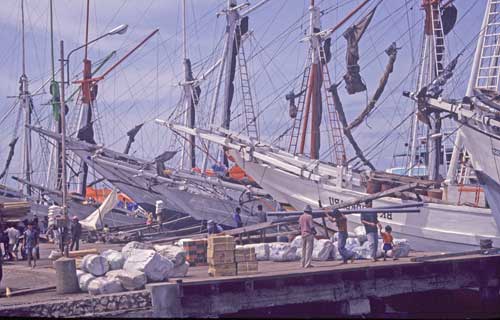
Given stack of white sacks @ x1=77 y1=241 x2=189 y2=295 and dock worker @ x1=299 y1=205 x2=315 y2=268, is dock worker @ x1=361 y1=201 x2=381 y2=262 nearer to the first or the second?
dock worker @ x1=299 y1=205 x2=315 y2=268

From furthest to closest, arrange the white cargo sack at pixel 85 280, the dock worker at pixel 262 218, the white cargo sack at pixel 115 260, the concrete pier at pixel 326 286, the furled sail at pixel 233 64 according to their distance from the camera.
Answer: the furled sail at pixel 233 64 → the dock worker at pixel 262 218 → the white cargo sack at pixel 115 260 → the white cargo sack at pixel 85 280 → the concrete pier at pixel 326 286

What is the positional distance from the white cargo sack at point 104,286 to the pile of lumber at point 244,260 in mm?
Answer: 2917

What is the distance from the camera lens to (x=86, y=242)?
34.4 meters

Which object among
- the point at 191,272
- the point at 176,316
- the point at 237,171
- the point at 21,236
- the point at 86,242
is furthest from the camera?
the point at 237,171

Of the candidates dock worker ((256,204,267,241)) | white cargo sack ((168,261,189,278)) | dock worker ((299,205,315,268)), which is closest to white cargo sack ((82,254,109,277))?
white cargo sack ((168,261,189,278))

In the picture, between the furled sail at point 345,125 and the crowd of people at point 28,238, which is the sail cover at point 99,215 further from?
the furled sail at point 345,125

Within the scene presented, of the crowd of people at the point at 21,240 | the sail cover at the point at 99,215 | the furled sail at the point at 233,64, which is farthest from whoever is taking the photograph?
the furled sail at the point at 233,64

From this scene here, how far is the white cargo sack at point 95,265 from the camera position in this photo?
1579 cm

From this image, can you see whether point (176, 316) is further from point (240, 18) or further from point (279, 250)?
point (240, 18)

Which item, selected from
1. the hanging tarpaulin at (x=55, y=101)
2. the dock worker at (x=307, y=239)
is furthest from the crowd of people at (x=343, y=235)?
the hanging tarpaulin at (x=55, y=101)

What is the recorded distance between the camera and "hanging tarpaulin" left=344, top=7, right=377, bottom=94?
114 ft

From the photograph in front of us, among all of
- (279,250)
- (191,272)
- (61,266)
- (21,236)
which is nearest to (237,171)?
(21,236)

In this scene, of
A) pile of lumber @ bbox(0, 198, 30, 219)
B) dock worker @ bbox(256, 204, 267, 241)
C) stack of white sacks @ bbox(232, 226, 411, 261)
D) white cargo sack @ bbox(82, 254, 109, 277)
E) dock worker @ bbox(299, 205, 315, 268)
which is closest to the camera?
white cargo sack @ bbox(82, 254, 109, 277)

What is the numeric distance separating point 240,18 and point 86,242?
13.2 meters
